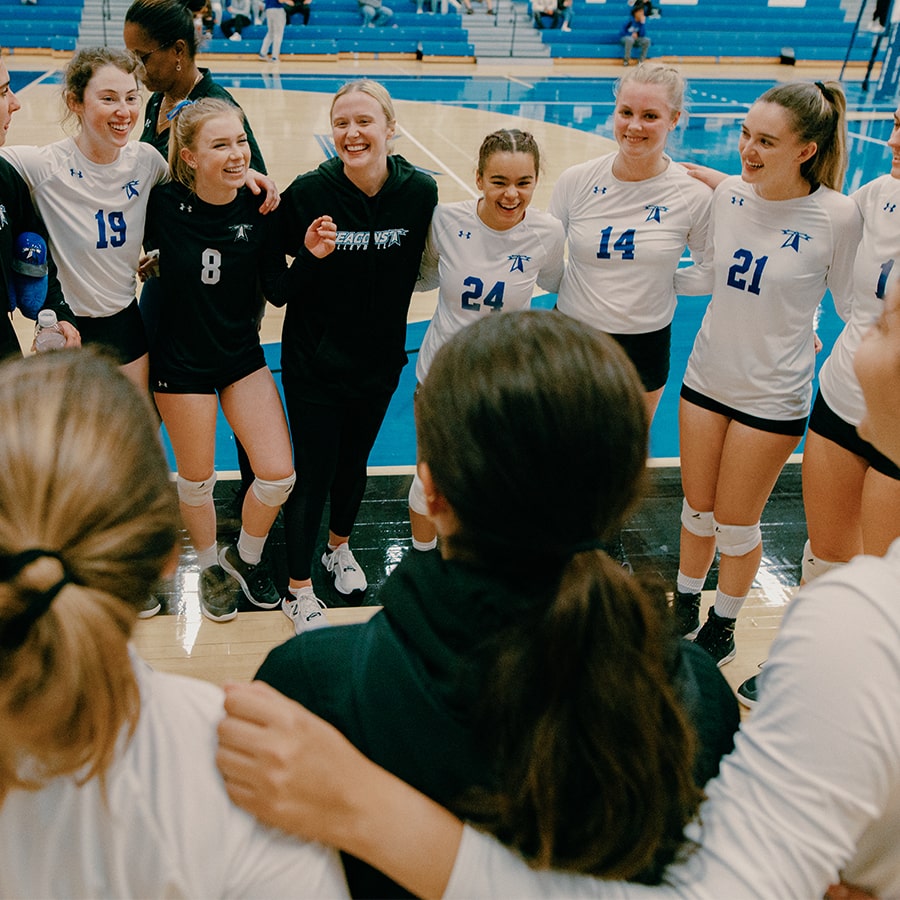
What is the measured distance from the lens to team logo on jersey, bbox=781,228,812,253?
2.71 m

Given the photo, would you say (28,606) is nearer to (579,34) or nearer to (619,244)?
(619,244)

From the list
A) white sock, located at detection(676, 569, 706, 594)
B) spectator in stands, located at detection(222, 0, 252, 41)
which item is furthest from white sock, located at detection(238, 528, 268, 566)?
spectator in stands, located at detection(222, 0, 252, 41)

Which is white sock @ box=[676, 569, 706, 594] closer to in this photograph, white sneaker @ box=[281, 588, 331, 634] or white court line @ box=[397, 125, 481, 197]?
white sneaker @ box=[281, 588, 331, 634]

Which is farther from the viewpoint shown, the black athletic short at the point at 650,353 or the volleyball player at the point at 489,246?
the black athletic short at the point at 650,353

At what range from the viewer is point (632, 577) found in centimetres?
100

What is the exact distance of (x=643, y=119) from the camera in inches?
119

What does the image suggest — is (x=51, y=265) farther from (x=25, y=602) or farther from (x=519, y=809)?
(x=519, y=809)

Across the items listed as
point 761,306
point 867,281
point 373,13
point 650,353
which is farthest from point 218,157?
point 373,13

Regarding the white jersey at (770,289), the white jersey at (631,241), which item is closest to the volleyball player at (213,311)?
the white jersey at (631,241)

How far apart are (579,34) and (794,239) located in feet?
66.4

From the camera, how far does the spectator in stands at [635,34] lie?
1894 centimetres

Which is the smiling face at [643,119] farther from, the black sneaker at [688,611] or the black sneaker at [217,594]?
the black sneaker at [217,594]

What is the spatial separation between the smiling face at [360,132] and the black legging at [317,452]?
86 centimetres

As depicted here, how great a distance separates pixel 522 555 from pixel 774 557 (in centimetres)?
319
